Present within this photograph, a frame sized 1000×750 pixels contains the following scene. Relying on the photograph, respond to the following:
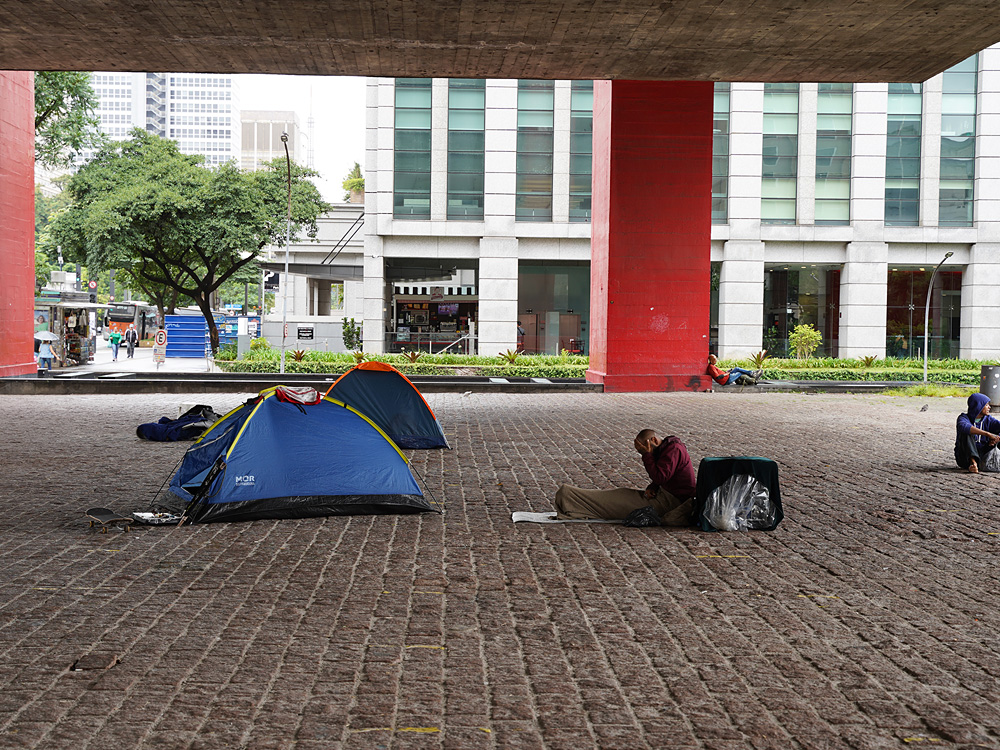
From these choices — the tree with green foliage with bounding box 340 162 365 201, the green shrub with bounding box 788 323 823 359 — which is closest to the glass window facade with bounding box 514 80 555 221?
the green shrub with bounding box 788 323 823 359

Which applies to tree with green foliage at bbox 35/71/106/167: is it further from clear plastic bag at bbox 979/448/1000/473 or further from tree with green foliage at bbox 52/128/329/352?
clear plastic bag at bbox 979/448/1000/473

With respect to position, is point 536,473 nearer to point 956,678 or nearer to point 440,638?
point 440,638

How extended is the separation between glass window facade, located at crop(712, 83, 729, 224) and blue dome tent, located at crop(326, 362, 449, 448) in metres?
27.2

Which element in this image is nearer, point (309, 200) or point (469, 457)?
point (469, 457)

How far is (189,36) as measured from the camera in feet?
57.4

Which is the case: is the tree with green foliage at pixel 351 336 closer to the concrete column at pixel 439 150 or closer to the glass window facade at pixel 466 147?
the concrete column at pixel 439 150

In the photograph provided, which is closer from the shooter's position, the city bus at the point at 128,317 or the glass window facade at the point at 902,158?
the glass window facade at the point at 902,158

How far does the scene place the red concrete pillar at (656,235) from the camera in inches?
987

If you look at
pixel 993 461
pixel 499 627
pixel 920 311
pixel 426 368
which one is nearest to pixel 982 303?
pixel 920 311

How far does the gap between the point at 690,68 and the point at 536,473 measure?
40.4ft

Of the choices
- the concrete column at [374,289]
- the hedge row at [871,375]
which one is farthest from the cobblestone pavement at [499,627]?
the concrete column at [374,289]

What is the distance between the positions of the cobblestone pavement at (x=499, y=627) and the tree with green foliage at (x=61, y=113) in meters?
27.3

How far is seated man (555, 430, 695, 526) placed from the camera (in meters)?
8.41

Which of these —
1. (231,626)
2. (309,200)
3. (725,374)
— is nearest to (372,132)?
Answer: (309,200)
